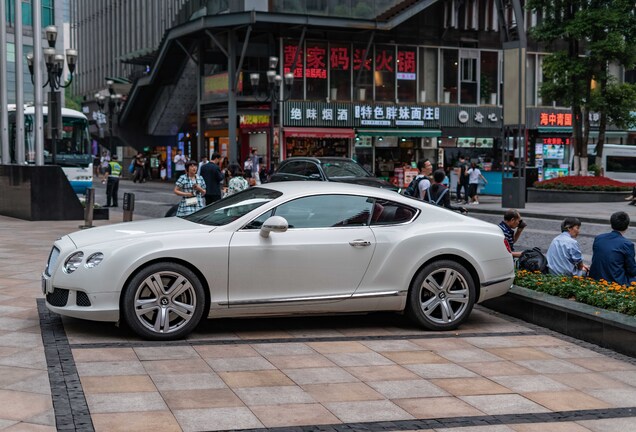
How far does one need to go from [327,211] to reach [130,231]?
181 cm

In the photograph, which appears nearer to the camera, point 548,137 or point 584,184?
point 584,184

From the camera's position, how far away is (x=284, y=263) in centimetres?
791

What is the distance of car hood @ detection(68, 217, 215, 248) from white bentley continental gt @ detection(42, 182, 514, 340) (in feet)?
0.04

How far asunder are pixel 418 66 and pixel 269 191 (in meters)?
38.7

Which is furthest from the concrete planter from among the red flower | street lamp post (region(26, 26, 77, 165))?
street lamp post (region(26, 26, 77, 165))

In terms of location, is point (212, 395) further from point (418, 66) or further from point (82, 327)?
point (418, 66)

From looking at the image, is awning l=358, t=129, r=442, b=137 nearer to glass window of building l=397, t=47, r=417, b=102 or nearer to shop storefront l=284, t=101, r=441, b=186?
shop storefront l=284, t=101, r=441, b=186

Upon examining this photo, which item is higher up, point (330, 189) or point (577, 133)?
point (577, 133)

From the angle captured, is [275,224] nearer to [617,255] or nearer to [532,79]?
[617,255]

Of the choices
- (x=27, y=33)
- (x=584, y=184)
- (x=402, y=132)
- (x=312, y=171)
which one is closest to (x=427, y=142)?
(x=402, y=132)

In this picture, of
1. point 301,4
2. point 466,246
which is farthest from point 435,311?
point 301,4

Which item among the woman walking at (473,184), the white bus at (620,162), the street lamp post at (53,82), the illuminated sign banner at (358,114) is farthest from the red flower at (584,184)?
the street lamp post at (53,82)

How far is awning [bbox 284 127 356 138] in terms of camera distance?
42.8 m

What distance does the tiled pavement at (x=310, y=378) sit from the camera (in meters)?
5.47
